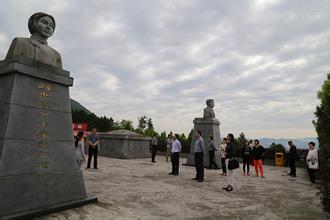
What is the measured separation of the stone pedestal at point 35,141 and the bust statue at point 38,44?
254 mm

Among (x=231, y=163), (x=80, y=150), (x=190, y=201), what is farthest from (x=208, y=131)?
(x=190, y=201)

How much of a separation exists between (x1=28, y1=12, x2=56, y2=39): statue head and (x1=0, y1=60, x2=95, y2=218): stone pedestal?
884 millimetres

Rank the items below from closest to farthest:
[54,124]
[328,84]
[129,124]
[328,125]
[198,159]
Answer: [54,124]
[328,125]
[198,159]
[328,84]
[129,124]

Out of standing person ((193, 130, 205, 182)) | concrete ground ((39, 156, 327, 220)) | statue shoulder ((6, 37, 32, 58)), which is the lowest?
concrete ground ((39, 156, 327, 220))

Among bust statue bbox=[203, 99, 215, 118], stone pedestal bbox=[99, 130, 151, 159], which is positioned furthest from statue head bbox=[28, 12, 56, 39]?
stone pedestal bbox=[99, 130, 151, 159]

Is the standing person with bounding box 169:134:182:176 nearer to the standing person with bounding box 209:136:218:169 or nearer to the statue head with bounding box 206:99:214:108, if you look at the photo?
the standing person with bounding box 209:136:218:169

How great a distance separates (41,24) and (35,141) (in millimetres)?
2756

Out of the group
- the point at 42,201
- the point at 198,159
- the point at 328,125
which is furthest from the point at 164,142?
the point at 42,201

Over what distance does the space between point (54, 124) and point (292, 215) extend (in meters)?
5.95

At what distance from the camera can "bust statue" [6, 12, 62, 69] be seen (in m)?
5.42

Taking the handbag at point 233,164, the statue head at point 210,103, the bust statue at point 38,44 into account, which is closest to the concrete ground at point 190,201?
the handbag at point 233,164

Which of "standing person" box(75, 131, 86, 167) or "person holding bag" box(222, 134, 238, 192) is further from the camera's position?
"person holding bag" box(222, 134, 238, 192)

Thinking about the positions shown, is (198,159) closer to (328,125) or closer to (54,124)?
(328,125)

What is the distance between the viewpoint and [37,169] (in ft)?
16.9
